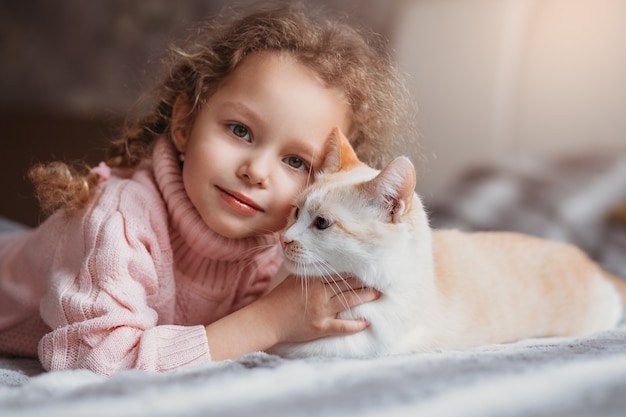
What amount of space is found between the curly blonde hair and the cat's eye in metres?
0.24

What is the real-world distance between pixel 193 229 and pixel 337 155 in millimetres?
267

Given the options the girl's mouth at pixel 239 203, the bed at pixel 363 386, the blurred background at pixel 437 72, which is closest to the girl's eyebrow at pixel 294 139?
the girl's mouth at pixel 239 203

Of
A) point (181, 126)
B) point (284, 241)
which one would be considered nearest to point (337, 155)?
point (284, 241)

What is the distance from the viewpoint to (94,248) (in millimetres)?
Result: 1039

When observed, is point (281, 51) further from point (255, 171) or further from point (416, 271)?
point (416, 271)

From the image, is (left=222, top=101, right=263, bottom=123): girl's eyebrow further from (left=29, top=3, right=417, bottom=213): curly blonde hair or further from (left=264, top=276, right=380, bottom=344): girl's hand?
(left=264, top=276, right=380, bottom=344): girl's hand

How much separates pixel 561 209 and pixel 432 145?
881 millimetres

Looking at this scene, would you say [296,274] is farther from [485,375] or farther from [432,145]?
[432,145]

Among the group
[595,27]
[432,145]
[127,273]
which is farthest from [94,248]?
[595,27]

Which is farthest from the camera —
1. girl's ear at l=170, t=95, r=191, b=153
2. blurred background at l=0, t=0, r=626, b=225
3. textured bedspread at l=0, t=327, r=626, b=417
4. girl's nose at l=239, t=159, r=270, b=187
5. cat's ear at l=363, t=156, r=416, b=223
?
blurred background at l=0, t=0, r=626, b=225

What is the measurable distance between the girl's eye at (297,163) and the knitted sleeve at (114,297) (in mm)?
236

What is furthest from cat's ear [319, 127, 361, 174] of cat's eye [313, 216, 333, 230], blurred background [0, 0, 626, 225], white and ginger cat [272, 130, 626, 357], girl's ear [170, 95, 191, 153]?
blurred background [0, 0, 626, 225]

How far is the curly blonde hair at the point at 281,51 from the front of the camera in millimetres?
1145

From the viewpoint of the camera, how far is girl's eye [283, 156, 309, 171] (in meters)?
1.13
